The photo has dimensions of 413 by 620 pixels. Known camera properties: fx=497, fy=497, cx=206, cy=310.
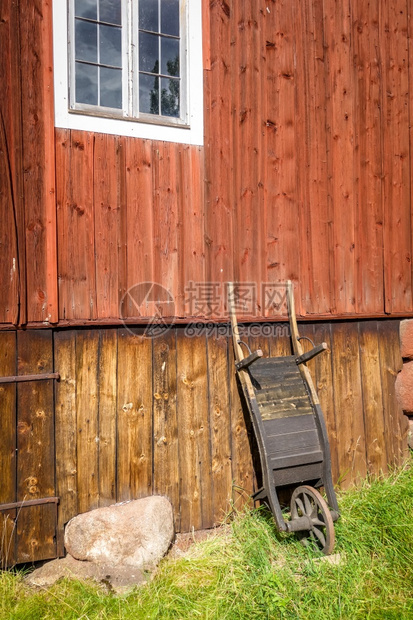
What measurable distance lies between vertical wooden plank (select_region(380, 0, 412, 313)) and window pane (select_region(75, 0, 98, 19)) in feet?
9.00

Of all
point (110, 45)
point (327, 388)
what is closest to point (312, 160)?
point (110, 45)

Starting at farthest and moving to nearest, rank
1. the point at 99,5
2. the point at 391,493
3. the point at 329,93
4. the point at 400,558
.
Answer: the point at 329,93 → the point at 391,493 → the point at 99,5 → the point at 400,558

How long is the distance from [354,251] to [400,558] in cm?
254

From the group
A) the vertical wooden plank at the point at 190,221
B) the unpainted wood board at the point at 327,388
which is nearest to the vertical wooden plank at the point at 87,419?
the vertical wooden plank at the point at 190,221

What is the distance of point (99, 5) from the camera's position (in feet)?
11.9

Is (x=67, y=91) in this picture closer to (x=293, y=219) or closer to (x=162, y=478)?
(x=293, y=219)

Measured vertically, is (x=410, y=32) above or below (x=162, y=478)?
above

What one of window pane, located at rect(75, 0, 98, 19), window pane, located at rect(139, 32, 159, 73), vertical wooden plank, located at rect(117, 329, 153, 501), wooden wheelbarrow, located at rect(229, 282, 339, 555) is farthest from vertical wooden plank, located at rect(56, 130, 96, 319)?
wooden wheelbarrow, located at rect(229, 282, 339, 555)

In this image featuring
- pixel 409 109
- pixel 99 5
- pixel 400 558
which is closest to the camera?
pixel 400 558

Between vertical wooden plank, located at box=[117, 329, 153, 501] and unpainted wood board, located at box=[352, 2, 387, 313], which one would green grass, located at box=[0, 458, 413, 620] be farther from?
unpainted wood board, located at box=[352, 2, 387, 313]

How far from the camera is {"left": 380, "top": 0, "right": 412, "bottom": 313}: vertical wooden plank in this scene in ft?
15.6

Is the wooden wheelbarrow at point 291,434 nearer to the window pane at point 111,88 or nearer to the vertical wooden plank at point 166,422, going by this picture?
the vertical wooden plank at point 166,422

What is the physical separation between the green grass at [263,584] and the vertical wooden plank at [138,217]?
1818mm

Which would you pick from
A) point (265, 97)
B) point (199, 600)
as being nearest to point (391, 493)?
point (199, 600)
